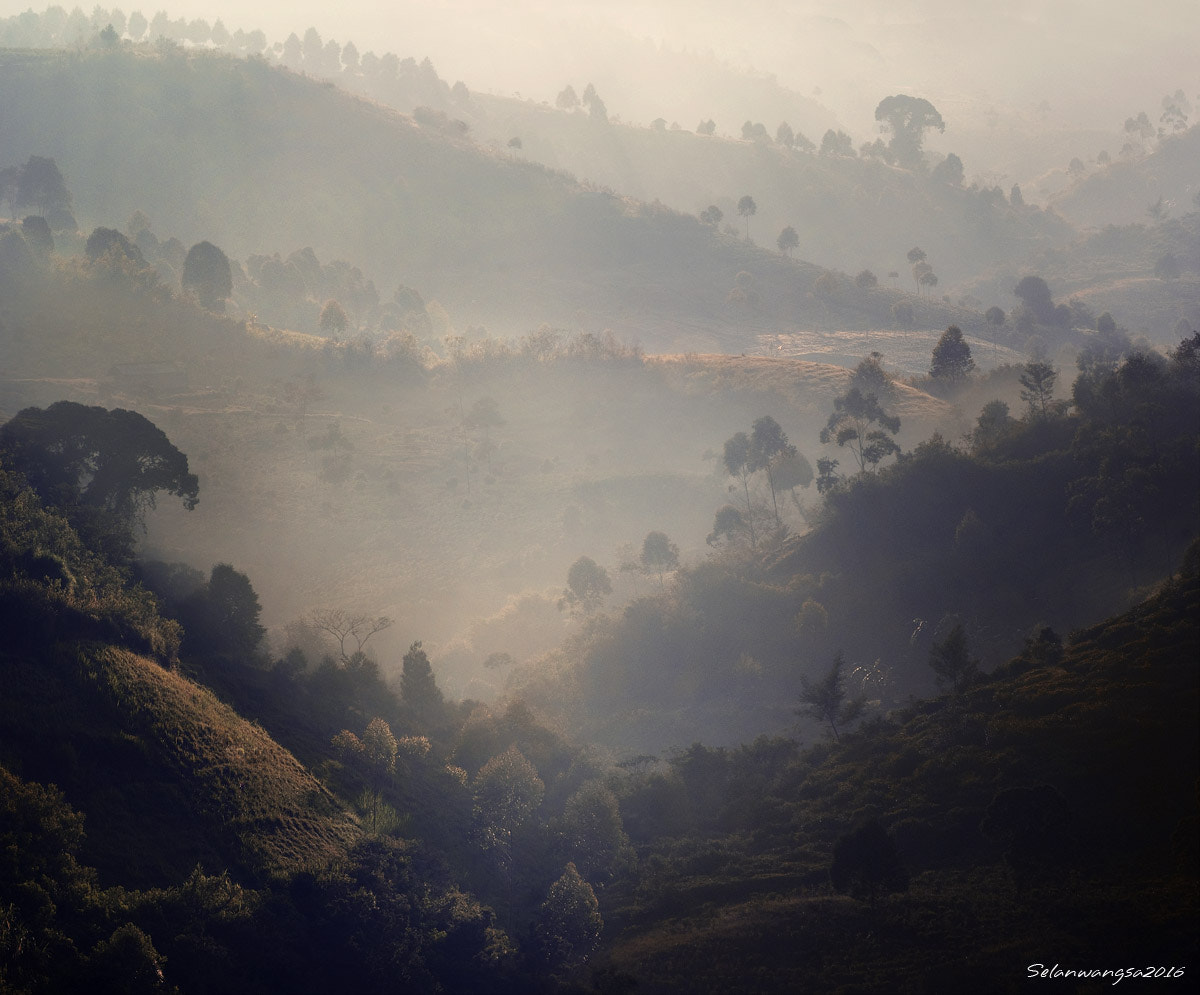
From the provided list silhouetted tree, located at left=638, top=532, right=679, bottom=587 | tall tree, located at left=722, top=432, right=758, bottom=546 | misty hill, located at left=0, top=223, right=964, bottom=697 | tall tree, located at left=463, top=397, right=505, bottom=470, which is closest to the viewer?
misty hill, located at left=0, top=223, right=964, bottom=697

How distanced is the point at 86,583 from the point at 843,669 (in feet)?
213

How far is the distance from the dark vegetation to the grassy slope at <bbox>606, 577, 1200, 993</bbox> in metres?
0.22

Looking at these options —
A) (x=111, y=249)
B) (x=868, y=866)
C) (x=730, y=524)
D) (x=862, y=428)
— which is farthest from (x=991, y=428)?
(x=111, y=249)

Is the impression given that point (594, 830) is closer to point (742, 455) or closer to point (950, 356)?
point (742, 455)

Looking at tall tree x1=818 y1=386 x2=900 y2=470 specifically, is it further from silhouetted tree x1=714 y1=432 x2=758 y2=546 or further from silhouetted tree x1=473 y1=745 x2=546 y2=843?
silhouetted tree x1=473 y1=745 x2=546 y2=843

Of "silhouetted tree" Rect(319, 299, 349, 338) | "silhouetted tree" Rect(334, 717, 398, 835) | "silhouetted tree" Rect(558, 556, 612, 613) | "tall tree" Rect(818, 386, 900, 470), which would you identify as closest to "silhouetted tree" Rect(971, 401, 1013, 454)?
"tall tree" Rect(818, 386, 900, 470)

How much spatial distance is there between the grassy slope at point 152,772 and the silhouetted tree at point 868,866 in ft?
97.9

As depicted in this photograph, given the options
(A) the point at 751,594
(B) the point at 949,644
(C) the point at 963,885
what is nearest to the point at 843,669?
(A) the point at 751,594

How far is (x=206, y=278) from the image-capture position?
13912cm

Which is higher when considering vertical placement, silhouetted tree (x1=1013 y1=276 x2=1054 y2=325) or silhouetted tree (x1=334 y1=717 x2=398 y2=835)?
silhouetted tree (x1=1013 y1=276 x2=1054 y2=325)

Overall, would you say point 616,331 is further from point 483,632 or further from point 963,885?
point 963,885

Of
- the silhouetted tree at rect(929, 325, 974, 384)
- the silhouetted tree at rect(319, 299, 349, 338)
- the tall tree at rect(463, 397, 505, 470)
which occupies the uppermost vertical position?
the silhouetted tree at rect(319, 299, 349, 338)

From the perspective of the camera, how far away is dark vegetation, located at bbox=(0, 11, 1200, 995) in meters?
40.8

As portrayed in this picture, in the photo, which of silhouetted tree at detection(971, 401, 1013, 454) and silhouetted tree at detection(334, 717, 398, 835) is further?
silhouetted tree at detection(971, 401, 1013, 454)
